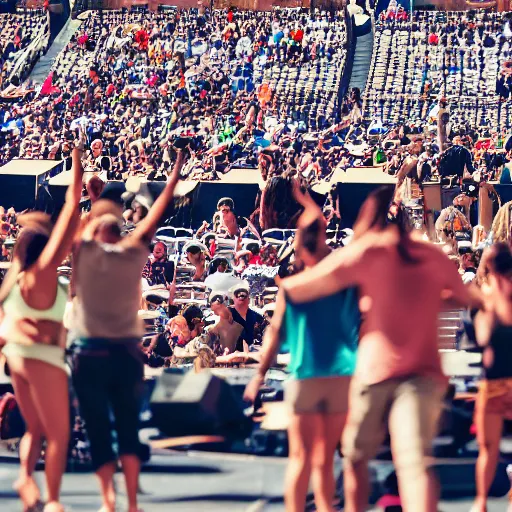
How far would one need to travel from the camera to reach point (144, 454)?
4.18 meters

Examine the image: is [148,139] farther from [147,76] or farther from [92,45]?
[92,45]

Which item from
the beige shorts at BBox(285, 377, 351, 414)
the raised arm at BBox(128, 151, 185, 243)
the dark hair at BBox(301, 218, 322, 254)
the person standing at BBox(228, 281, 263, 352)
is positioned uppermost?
the person standing at BBox(228, 281, 263, 352)

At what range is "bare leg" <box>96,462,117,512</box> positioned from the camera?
3760mm

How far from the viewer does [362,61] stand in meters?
26.4

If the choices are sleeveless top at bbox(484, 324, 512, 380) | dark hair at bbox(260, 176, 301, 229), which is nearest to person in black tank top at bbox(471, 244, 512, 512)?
sleeveless top at bbox(484, 324, 512, 380)

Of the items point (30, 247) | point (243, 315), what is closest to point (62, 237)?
point (30, 247)

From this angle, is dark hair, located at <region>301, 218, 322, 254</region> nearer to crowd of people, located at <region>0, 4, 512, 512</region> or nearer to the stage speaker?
crowd of people, located at <region>0, 4, 512, 512</region>

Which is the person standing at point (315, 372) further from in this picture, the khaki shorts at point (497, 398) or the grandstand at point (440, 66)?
the grandstand at point (440, 66)

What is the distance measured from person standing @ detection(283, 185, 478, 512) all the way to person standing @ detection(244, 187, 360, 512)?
0.58 ft

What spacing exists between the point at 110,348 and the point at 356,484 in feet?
3.01

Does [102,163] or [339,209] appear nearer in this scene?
[339,209]

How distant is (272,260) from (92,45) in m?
18.6

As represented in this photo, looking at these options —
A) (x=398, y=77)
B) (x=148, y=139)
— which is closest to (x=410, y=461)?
(x=148, y=139)

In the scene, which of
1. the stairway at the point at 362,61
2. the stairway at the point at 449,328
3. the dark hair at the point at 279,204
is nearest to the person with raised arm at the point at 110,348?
the stairway at the point at 449,328
